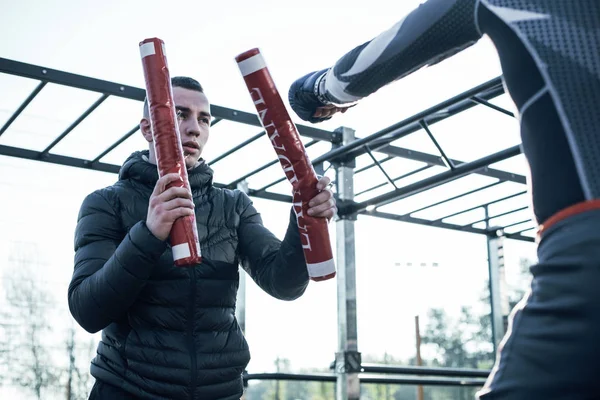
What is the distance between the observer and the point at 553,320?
2.55 feet

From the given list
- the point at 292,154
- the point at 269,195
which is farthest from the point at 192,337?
the point at 269,195

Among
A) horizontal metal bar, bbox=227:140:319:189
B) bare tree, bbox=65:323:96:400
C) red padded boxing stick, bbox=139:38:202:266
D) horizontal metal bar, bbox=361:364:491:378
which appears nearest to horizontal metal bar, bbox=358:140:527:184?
horizontal metal bar, bbox=227:140:319:189

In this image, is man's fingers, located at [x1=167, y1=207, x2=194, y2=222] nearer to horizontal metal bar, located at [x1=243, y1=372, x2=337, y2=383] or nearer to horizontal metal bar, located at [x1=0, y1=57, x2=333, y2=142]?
horizontal metal bar, located at [x1=0, y1=57, x2=333, y2=142]

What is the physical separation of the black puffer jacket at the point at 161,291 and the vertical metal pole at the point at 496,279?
8.12 m

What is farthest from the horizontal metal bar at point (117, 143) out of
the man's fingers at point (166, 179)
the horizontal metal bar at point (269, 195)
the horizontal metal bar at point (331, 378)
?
the man's fingers at point (166, 179)

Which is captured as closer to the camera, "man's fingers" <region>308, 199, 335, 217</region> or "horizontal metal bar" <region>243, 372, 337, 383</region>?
"man's fingers" <region>308, 199, 335, 217</region>

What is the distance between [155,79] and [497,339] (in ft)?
28.8

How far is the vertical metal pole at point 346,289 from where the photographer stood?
22.5 feet

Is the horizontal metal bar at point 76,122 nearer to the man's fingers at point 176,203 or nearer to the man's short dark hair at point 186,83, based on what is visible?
the man's short dark hair at point 186,83

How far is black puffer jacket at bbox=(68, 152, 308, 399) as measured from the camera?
1.80 metres

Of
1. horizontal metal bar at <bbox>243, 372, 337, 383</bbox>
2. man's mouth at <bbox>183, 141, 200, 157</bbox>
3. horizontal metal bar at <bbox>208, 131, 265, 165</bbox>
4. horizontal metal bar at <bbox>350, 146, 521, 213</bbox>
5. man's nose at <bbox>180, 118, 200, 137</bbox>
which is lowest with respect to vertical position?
horizontal metal bar at <bbox>243, 372, 337, 383</bbox>

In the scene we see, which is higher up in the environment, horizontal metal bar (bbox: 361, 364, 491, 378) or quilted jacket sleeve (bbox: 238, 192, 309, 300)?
quilted jacket sleeve (bbox: 238, 192, 309, 300)

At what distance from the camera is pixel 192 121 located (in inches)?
83.6

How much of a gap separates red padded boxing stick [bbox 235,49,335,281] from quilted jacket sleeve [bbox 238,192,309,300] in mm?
297
